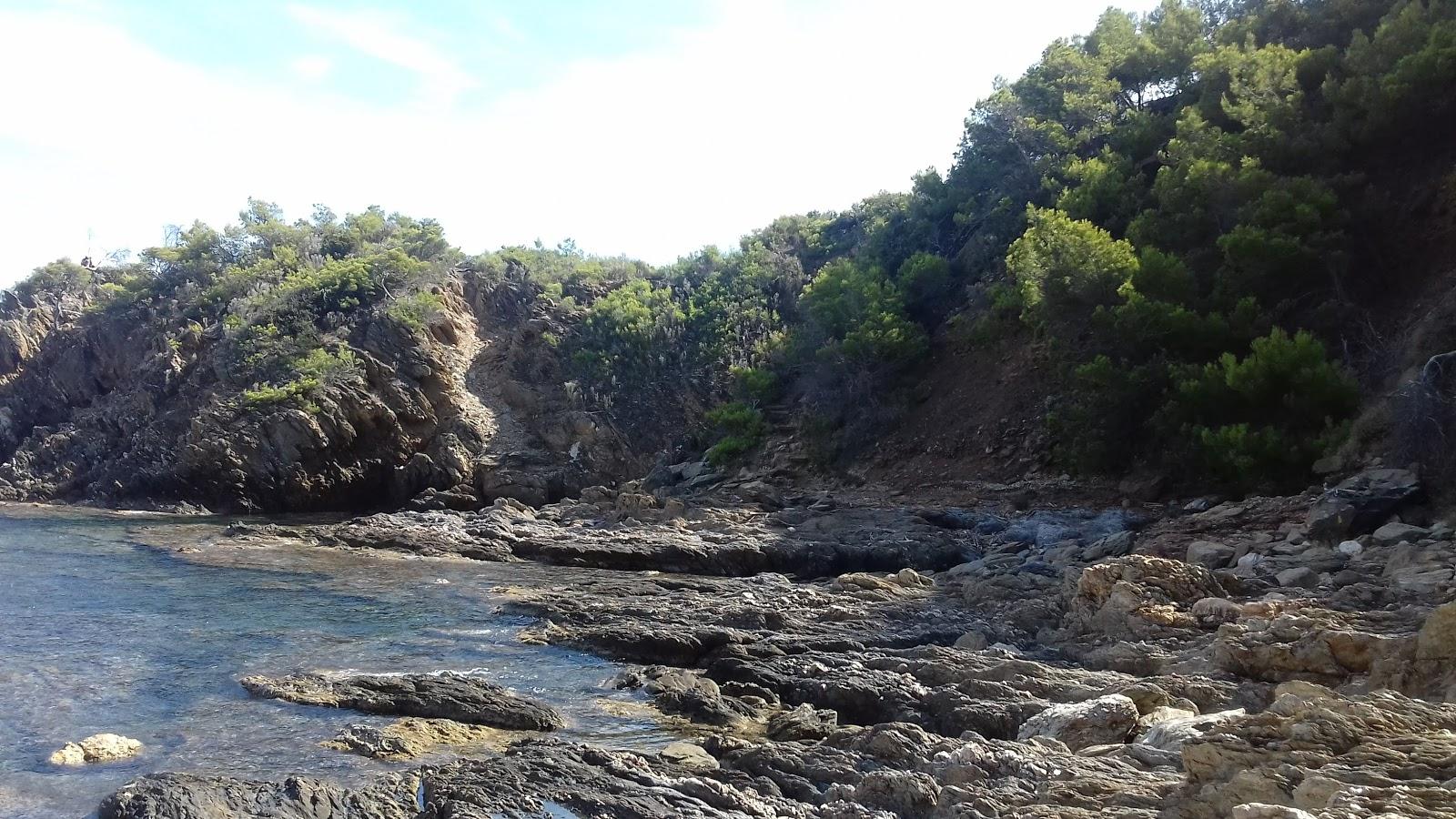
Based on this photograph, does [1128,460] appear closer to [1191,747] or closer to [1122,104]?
[1122,104]

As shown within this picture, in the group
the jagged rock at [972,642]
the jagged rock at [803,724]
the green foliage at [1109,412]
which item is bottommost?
the jagged rock at [803,724]

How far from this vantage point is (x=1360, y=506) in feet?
40.2

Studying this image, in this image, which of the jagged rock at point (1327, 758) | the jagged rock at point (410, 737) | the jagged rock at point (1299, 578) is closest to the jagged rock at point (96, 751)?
the jagged rock at point (410, 737)

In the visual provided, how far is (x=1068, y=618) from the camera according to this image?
11500 millimetres

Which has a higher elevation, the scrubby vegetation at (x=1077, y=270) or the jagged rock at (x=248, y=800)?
the scrubby vegetation at (x=1077, y=270)

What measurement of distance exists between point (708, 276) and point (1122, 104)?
16.3 metres

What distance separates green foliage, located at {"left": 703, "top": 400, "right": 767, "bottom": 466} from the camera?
29.7 metres

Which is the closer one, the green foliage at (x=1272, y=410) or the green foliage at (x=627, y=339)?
the green foliage at (x=1272, y=410)

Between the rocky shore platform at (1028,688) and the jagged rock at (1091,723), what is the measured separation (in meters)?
0.02

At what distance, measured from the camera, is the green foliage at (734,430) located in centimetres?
2973

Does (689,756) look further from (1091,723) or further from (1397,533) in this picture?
(1397,533)

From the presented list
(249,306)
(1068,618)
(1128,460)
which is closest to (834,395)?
(1128,460)

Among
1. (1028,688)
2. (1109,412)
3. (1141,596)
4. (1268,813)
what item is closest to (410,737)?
(1028,688)

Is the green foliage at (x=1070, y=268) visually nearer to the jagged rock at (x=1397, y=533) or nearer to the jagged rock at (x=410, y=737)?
the jagged rock at (x=1397, y=533)
